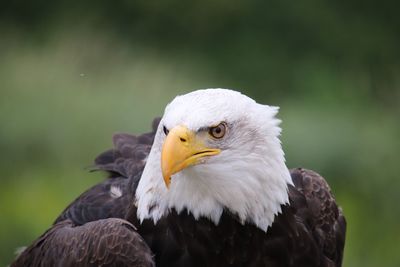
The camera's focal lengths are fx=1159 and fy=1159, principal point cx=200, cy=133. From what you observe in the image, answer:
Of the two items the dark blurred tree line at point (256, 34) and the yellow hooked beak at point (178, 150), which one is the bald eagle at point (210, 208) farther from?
the dark blurred tree line at point (256, 34)

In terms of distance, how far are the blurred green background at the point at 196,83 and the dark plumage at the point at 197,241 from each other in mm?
2435

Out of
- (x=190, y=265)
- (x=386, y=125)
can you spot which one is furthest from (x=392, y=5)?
(x=190, y=265)

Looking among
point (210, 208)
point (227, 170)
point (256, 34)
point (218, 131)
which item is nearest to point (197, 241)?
point (210, 208)

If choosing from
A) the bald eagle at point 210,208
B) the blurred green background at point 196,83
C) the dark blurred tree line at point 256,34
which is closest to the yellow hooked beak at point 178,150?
the bald eagle at point 210,208

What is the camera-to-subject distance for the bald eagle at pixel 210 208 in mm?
4168

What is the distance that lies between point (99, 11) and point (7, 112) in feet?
4.51

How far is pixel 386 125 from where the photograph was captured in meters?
8.54

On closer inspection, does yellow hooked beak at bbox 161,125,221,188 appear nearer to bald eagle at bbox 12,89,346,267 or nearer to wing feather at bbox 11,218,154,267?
bald eagle at bbox 12,89,346,267

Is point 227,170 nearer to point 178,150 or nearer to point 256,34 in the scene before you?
point 178,150

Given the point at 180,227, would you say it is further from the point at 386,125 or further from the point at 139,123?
the point at 386,125

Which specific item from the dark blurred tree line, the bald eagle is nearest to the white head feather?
the bald eagle

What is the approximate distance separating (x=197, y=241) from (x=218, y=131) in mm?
509

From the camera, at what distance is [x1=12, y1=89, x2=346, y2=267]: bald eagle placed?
4.17 meters

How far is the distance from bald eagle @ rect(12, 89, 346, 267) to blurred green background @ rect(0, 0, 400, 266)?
8.40 ft
